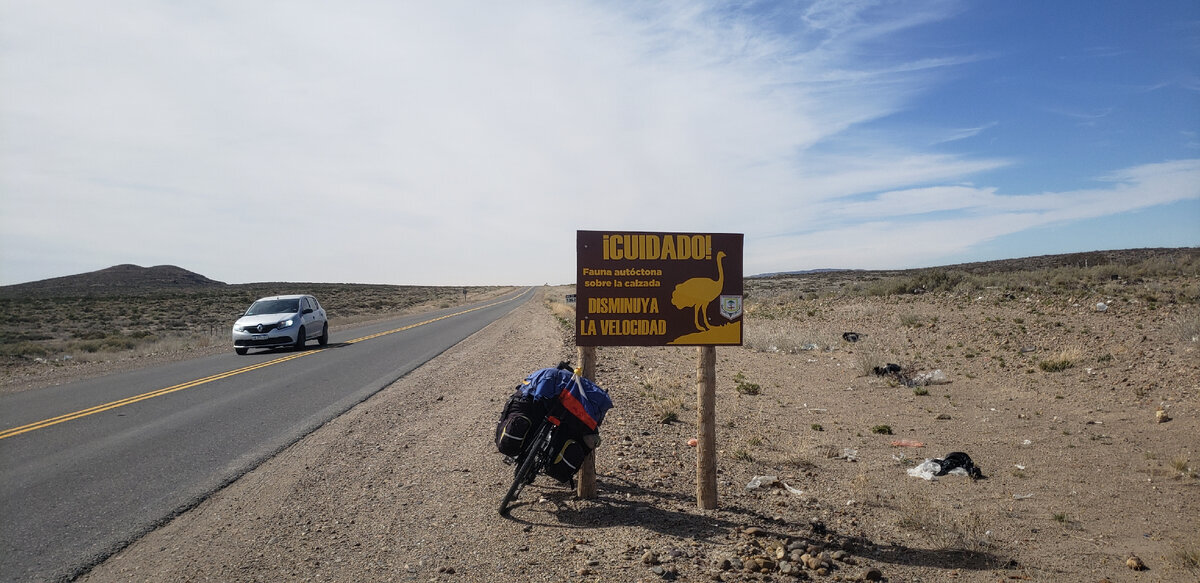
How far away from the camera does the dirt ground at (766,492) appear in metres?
4.55

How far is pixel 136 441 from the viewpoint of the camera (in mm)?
7996

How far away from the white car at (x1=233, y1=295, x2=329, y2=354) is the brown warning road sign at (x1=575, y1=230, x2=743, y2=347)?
51.6 ft

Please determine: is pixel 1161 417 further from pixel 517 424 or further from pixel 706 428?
pixel 517 424

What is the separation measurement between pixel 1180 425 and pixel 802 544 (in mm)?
7351

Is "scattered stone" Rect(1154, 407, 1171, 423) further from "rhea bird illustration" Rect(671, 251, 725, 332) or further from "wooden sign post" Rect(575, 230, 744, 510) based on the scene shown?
"rhea bird illustration" Rect(671, 251, 725, 332)

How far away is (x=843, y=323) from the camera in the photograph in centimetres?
2097

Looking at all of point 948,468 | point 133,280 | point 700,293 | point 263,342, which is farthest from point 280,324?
point 133,280

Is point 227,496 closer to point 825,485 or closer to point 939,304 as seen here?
point 825,485

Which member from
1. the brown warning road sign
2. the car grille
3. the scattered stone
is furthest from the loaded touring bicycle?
the car grille

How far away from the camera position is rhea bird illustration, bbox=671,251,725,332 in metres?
5.38

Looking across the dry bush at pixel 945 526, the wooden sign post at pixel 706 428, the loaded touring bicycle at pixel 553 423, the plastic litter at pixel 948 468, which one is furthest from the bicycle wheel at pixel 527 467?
the plastic litter at pixel 948 468

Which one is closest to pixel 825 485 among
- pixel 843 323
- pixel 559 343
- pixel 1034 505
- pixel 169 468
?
pixel 1034 505

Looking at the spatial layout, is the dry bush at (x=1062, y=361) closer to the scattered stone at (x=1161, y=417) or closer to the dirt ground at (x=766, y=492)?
the dirt ground at (x=766, y=492)

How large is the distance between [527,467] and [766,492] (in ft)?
7.66
